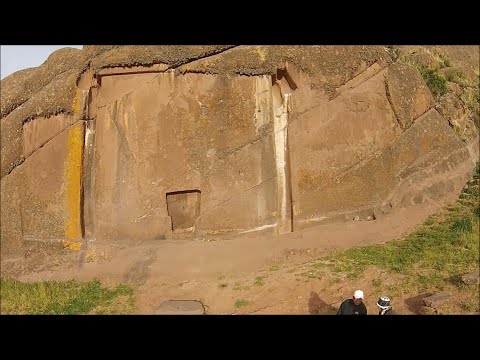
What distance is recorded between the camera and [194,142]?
1102 centimetres

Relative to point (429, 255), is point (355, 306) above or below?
below

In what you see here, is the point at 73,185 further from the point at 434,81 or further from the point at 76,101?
the point at 434,81

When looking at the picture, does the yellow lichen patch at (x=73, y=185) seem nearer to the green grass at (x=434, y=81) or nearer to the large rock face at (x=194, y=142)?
the large rock face at (x=194, y=142)

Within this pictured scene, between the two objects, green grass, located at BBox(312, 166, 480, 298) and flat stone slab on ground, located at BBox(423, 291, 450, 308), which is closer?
flat stone slab on ground, located at BBox(423, 291, 450, 308)

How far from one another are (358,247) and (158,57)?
5351 mm

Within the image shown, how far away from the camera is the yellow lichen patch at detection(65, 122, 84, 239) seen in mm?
10648

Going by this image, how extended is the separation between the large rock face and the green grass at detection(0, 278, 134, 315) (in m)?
0.93

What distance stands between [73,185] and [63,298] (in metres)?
2.17

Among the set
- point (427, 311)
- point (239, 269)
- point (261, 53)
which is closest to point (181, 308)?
point (239, 269)

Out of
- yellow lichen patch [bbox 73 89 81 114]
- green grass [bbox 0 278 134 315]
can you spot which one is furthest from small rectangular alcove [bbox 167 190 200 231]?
yellow lichen patch [bbox 73 89 81 114]

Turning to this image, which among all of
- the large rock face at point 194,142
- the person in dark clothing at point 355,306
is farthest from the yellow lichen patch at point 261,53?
the person in dark clothing at point 355,306

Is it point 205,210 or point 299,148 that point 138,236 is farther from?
point 299,148

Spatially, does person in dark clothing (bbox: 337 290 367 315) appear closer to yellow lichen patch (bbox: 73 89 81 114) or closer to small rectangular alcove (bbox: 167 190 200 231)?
small rectangular alcove (bbox: 167 190 200 231)

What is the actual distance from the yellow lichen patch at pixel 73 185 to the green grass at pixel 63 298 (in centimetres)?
101
